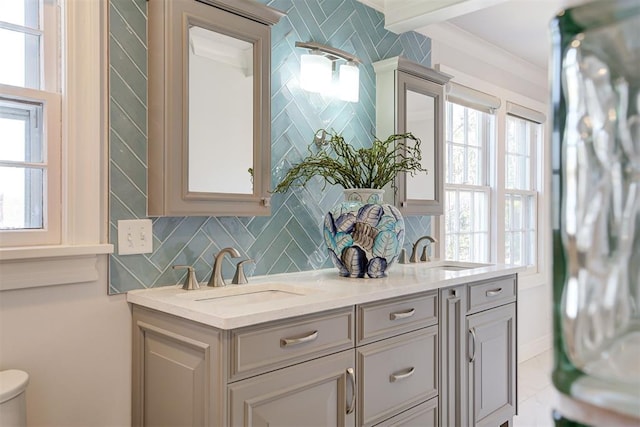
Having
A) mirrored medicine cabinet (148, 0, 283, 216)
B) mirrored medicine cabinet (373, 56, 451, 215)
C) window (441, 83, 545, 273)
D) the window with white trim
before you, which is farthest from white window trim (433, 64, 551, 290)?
the window with white trim

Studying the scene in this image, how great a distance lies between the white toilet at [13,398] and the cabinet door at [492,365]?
189cm

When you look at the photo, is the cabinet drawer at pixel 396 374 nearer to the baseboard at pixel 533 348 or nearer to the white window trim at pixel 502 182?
the white window trim at pixel 502 182

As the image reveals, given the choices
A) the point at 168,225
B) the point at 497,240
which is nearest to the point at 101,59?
the point at 168,225

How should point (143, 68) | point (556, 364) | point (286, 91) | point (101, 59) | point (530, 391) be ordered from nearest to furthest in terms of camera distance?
point (556, 364) < point (101, 59) < point (143, 68) < point (286, 91) < point (530, 391)

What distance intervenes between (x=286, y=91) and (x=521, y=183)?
9.53 ft

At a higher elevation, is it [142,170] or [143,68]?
[143,68]

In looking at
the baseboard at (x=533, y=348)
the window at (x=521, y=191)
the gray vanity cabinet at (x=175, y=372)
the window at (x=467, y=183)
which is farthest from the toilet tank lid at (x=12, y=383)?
the baseboard at (x=533, y=348)

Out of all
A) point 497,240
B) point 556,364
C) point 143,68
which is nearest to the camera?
point 556,364

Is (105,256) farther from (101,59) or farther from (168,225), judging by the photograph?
(101,59)

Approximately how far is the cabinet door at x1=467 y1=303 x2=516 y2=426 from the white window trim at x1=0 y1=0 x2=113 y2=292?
1.77 metres

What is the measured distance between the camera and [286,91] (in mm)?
2414

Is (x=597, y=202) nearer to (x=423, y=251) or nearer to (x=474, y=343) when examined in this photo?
(x=474, y=343)

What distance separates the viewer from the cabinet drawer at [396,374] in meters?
1.86

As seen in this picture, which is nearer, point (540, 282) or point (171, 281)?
point (171, 281)
